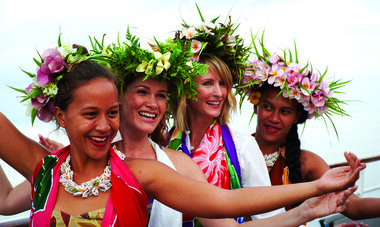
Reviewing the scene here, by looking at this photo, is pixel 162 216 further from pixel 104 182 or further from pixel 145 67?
pixel 145 67

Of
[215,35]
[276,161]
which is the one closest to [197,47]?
[215,35]

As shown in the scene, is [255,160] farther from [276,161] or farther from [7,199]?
[7,199]

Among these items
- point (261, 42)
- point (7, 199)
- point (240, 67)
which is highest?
point (261, 42)

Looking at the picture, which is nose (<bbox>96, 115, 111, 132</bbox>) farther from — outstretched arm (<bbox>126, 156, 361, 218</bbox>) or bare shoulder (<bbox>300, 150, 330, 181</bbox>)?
bare shoulder (<bbox>300, 150, 330, 181</bbox>)

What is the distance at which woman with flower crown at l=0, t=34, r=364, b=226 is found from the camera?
1.62 metres

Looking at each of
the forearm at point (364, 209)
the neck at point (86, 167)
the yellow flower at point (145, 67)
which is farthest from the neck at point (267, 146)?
the neck at point (86, 167)

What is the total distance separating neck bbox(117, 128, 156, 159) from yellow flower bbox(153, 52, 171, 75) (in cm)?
36

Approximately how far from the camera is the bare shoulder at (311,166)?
3104 millimetres

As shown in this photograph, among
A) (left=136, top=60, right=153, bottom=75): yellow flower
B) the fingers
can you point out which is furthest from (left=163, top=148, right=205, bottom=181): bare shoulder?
the fingers

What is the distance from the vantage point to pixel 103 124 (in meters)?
1.64

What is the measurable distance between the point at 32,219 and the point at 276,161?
1907 mm

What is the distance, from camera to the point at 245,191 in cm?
167

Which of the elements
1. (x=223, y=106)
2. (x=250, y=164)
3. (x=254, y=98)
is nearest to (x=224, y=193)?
(x=250, y=164)

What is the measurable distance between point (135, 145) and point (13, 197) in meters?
0.65
